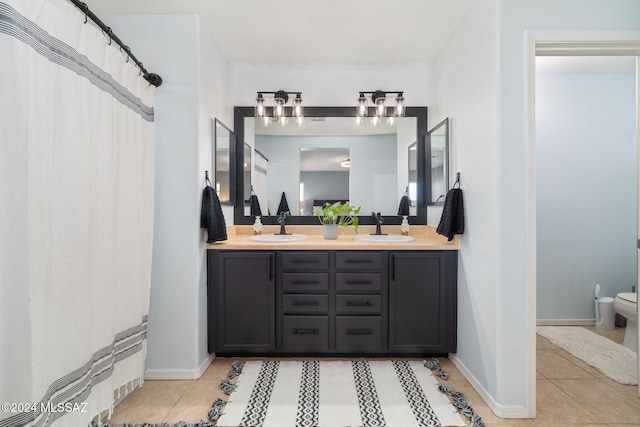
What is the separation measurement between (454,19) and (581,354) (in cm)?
266

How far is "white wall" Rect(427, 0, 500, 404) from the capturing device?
5.81 ft

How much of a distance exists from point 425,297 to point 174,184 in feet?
6.29

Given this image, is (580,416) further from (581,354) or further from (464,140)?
(464,140)

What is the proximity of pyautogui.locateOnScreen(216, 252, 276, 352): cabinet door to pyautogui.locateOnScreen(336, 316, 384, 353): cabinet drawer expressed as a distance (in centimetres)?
50

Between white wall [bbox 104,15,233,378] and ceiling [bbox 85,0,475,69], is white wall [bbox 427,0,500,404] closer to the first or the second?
ceiling [bbox 85,0,475,69]

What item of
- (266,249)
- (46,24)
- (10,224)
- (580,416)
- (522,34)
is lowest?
(580,416)

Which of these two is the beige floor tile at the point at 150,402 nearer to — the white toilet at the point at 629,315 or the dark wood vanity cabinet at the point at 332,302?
the dark wood vanity cabinet at the point at 332,302

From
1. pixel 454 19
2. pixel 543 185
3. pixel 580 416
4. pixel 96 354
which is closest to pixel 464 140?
pixel 454 19

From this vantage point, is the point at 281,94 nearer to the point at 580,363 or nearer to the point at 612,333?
the point at 580,363

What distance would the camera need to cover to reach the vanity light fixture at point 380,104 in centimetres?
283

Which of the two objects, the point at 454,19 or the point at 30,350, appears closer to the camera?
the point at 30,350

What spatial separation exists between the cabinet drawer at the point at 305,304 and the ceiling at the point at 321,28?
192 cm

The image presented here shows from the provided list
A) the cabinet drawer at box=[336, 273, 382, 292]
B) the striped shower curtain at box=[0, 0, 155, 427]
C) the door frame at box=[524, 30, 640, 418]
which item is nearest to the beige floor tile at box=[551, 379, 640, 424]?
the door frame at box=[524, 30, 640, 418]

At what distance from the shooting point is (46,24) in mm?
1219
